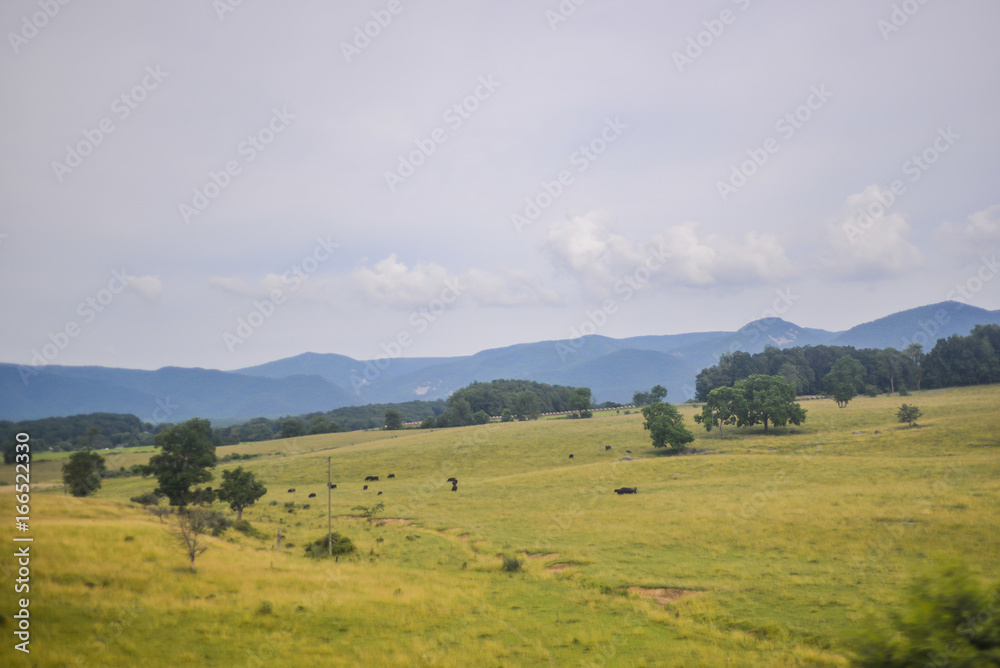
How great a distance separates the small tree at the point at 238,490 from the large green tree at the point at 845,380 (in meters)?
108

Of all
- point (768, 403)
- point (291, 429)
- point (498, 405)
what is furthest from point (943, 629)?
point (291, 429)

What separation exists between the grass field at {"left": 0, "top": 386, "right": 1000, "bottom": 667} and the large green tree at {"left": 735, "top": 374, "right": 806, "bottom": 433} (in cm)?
2274

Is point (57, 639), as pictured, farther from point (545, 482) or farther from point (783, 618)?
point (545, 482)

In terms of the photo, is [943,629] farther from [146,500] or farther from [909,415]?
[909,415]

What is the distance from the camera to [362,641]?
17.4m

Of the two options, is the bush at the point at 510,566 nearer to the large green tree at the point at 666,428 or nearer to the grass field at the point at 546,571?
the grass field at the point at 546,571

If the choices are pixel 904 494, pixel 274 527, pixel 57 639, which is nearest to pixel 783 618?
pixel 57 639

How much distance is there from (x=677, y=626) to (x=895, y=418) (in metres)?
83.2

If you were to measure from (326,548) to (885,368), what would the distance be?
166738mm

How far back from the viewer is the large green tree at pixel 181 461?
4728 cm

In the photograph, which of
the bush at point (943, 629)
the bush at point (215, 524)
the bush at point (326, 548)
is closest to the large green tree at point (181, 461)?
the bush at point (215, 524)

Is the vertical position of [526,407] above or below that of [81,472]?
above

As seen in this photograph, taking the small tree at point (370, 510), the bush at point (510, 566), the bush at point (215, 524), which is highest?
the bush at point (215, 524)

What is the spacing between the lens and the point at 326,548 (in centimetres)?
3319
